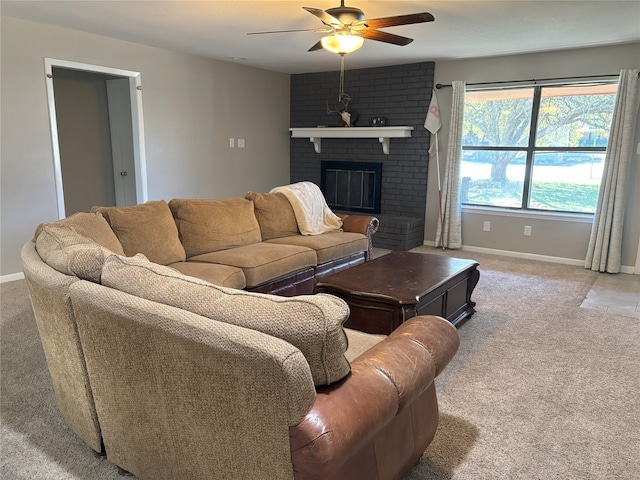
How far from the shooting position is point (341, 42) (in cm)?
315

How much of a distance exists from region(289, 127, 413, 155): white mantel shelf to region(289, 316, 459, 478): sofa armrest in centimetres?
452

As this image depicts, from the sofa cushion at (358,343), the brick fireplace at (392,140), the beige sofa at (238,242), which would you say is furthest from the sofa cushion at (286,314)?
the brick fireplace at (392,140)

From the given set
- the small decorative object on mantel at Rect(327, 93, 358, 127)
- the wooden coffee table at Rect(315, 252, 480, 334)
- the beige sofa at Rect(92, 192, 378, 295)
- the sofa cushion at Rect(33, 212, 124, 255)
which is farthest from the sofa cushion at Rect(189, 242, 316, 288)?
the small decorative object on mantel at Rect(327, 93, 358, 127)

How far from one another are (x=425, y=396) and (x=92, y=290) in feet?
4.02

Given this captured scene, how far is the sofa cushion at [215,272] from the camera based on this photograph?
9.02 ft


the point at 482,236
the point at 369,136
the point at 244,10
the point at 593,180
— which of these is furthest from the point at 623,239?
the point at 244,10

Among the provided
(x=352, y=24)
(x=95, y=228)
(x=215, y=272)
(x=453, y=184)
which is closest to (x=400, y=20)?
(x=352, y=24)

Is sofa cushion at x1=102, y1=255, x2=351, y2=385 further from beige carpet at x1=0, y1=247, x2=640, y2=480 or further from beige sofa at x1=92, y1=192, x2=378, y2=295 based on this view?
beige sofa at x1=92, y1=192, x2=378, y2=295

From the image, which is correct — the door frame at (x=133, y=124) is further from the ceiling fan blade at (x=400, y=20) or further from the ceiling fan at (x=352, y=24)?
the ceiling fan blade at (x=400, y=20)

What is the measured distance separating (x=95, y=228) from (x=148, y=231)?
1.25 ft

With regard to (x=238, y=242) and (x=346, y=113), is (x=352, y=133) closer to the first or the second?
(x=346, y=113)

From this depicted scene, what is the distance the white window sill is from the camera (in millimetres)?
4974

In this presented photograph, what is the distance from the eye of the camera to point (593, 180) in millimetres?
4906

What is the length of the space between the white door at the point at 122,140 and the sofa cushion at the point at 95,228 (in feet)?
8.97
